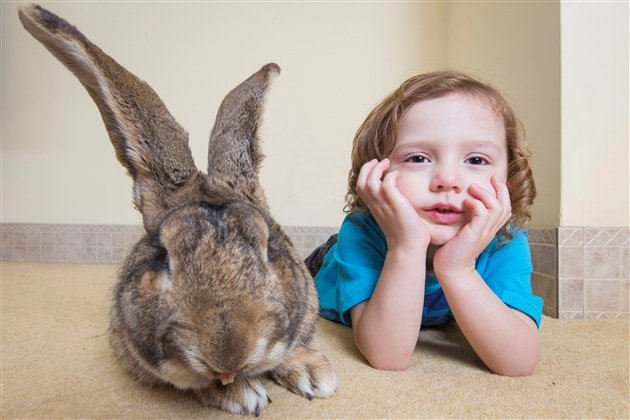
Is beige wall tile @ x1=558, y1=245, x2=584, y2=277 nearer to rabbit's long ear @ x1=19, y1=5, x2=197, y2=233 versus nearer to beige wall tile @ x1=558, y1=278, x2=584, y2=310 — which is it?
beige wall tile @ x1=558, y1=278, x2=584, y2=310

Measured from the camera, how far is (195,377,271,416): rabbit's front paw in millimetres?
704

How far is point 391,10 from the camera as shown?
2.66 metres

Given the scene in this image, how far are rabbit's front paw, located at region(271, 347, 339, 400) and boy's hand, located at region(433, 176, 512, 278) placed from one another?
0.32m

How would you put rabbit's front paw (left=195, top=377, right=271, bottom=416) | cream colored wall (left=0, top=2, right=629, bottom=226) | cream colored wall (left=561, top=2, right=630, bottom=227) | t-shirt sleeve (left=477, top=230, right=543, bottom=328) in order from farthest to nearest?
cream colored wall (left=0, top=2, right=629, bottom=226) → cream colored wall (left=561, top=2, right=630, bottom=227) → t-shirt sleeve (left=477, top=230, right=543, bottom=328) → rabbit's front paw (left=195, top=377, right=271, bottom=416)

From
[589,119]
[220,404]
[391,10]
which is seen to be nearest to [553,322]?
[589,119]

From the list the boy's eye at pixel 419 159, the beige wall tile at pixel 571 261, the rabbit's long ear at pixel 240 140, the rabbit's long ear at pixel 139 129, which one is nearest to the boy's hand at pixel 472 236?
the boy's eye at pixel 419 159

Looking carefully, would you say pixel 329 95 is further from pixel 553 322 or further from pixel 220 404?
pixel 220 404

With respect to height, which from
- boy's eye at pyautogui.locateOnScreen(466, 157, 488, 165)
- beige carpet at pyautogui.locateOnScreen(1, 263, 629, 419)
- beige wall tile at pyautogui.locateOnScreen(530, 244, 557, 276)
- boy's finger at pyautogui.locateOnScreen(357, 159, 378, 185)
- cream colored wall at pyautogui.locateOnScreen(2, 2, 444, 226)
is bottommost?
beige carpet at pyautogui.locateOnScreen(1, 263, 629, 419)

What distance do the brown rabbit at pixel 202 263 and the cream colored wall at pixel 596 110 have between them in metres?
1.08

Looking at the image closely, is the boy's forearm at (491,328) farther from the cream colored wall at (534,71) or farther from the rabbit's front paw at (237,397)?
the cream colored wall at (534,71)

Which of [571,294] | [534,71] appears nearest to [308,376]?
[571,294]

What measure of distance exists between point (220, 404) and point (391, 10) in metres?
2.62

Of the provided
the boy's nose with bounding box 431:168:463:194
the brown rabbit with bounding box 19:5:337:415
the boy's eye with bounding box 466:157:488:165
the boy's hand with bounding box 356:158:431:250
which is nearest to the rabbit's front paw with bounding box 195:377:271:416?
the brown rabbit with bounding box 19:5:337:415

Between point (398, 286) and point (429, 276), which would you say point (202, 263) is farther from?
point (429, 276)
